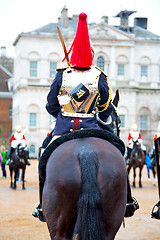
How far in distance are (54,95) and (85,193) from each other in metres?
1.47

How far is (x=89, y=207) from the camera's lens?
3.91 m

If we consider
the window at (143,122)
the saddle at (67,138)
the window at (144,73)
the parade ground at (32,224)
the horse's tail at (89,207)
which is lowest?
the window at (143,122)

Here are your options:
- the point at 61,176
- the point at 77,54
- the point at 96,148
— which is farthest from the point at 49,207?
the point at 77,54

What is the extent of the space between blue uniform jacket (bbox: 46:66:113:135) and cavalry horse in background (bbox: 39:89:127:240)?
628 mm

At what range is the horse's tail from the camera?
12.6 ft

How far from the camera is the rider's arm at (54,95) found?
16.5 ft

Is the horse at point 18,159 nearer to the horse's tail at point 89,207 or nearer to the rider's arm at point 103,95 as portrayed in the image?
the rider's arm at point 103,95

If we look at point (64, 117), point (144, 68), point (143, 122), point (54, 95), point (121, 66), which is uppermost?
point (121, 66)

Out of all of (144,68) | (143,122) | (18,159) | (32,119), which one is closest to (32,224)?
(18,159)

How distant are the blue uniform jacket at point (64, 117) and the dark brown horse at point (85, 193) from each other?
2.12 feet

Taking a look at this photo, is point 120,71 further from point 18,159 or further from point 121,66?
point 18,159

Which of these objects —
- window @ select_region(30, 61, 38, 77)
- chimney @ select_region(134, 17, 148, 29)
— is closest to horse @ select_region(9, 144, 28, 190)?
window @ select_region(30, 61, 38, 77)

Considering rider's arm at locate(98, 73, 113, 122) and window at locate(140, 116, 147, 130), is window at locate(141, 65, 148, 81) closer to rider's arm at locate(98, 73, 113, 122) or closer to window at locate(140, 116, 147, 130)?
window at locate(140, 116, 147, 130)

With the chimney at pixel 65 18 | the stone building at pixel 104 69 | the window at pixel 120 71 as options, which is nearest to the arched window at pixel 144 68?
the stone building at pixel 104 69
